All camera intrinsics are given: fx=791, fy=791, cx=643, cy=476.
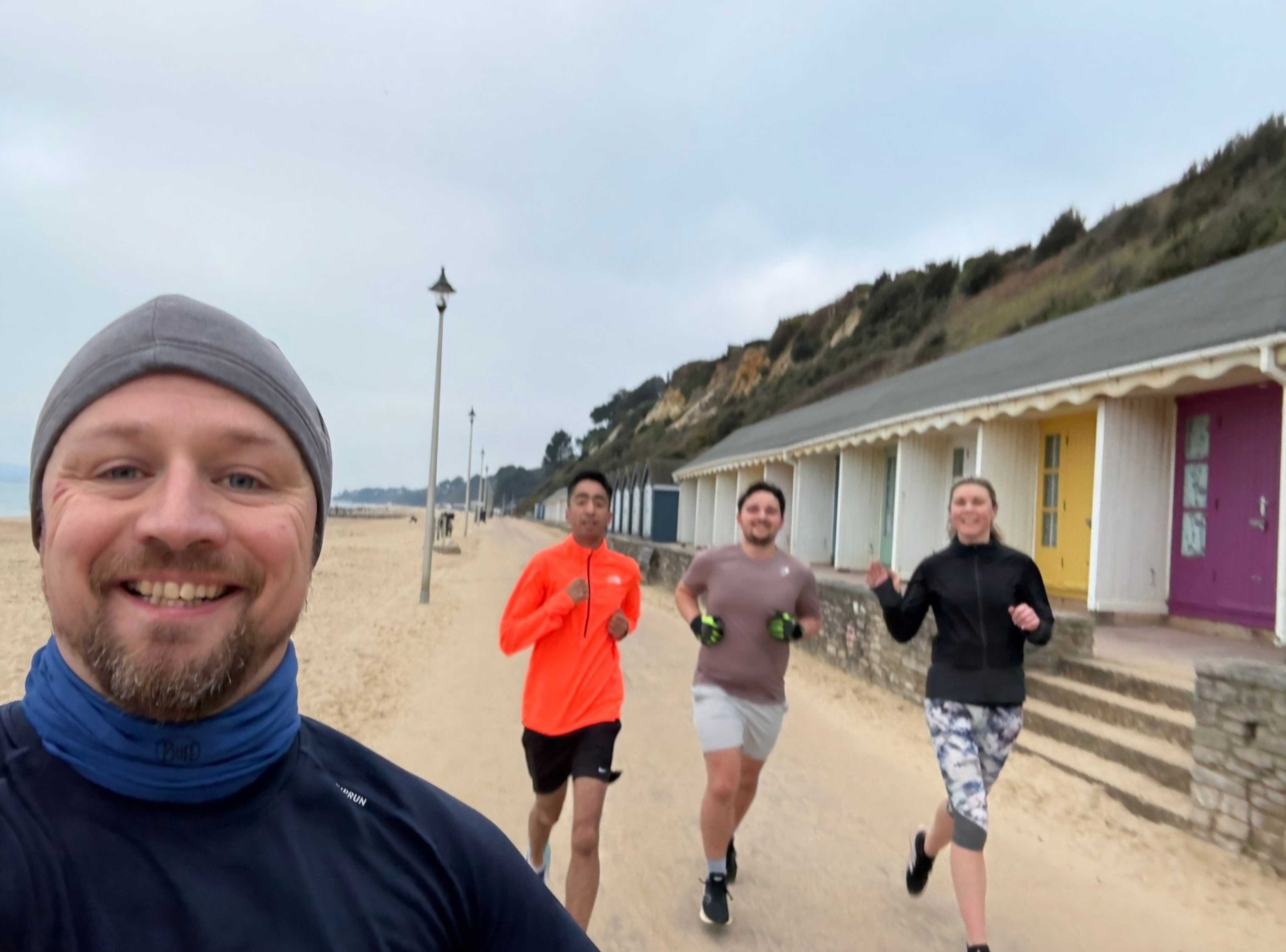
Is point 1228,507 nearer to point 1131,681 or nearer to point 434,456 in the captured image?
point 1131,681

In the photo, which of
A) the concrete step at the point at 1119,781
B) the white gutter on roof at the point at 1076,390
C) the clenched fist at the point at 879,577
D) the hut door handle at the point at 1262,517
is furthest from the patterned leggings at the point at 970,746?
the hut door handle at the point at 1262,517

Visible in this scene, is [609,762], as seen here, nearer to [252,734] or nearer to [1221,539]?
[252,734]

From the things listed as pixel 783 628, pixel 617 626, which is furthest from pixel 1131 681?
pixel 617 626

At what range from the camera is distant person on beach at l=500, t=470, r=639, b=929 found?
325 centimetres

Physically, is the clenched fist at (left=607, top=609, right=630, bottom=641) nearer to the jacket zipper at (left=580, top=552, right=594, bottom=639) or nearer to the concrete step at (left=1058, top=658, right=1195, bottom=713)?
the jacket zipper at (left=580, top=552, right=594, bottom=639)

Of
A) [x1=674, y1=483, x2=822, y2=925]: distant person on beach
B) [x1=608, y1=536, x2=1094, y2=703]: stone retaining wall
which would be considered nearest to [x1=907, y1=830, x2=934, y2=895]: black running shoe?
[x1=674, y1=483, x2=822, y2=925]: distant person on beach

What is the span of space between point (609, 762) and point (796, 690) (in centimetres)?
573

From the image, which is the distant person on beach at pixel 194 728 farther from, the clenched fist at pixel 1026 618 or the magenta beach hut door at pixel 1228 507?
the magenta beach hut door at pixel 1228 507

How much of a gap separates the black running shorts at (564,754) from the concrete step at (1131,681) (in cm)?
437

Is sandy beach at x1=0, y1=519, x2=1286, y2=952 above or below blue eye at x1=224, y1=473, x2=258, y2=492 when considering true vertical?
below

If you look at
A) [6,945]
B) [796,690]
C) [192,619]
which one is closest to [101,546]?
[192,619]

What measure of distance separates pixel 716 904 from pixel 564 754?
3.44 ft

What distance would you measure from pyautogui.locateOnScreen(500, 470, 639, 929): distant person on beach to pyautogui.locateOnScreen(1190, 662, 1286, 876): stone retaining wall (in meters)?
3.50

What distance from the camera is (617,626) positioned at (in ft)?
11.8
